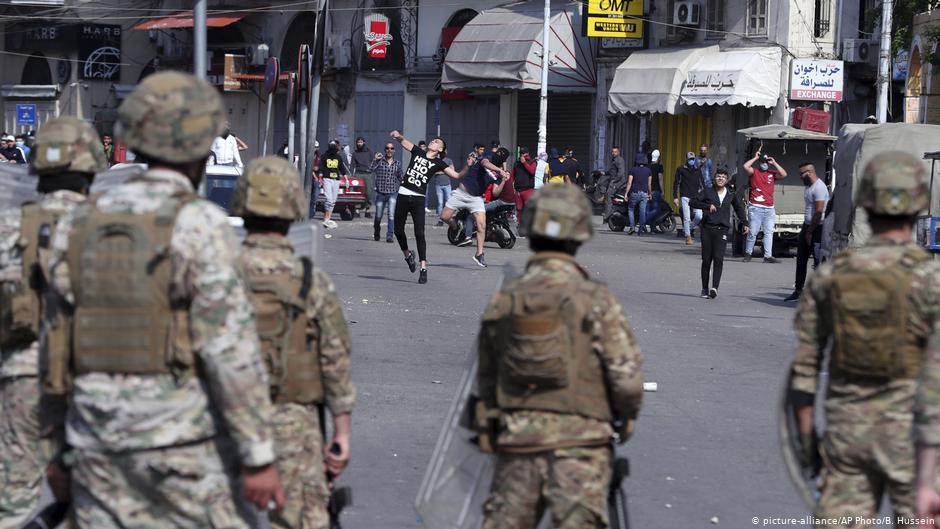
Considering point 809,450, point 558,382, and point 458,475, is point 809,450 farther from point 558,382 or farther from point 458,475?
point 458,475

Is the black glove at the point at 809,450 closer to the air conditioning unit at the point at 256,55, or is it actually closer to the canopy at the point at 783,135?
the canopy at the point at 783,135

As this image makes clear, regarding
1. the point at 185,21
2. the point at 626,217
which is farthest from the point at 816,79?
the point at 185,21

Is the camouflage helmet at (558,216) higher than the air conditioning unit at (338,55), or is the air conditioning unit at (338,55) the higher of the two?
the air conditioning unit at (338,55)

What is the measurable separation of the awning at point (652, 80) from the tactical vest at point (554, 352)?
3072 cm

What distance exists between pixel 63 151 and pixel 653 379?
6.51 meters

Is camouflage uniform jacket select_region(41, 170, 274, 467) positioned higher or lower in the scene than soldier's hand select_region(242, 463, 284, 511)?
higher

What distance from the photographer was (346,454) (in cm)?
516

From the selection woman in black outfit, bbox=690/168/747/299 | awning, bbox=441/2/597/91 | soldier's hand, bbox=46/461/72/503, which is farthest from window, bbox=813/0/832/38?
soldier's hand, bbox=46/461/72/503

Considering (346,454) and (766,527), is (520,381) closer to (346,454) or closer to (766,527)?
(346,454)

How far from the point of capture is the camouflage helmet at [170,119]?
3959mm

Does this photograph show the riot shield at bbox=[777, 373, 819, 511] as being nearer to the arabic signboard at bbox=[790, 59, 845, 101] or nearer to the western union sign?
the arabic signboard at bbox=[790, 59, 845, 101]

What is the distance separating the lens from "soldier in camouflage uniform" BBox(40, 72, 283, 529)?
3885 millimetres

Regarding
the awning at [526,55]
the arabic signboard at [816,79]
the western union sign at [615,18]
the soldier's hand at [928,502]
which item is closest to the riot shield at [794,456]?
the soldier's hand at [928,502]

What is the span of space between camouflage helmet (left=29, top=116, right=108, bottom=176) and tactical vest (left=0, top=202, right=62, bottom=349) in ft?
0.67
